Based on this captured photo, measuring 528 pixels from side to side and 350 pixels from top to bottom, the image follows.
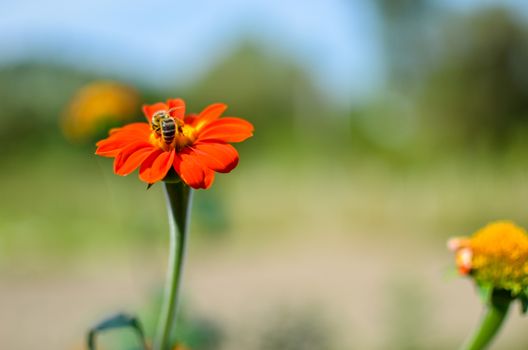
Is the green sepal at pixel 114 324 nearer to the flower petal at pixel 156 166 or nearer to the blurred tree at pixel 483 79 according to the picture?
the flower petal at pixel 156 166

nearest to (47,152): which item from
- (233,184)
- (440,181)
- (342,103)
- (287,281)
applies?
(233,184)

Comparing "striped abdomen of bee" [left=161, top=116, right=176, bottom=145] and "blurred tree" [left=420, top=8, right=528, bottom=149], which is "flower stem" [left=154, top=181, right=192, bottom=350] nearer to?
"striped abdomen of bee" [left=161, top=116, right=176, bottom=145]

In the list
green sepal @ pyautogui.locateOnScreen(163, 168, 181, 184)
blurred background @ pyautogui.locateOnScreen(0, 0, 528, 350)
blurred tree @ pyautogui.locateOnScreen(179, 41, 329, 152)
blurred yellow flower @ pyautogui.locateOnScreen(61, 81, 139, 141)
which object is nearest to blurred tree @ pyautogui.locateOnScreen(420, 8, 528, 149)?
blurred background @ pyautogui.locateOnScreen(0, 0, 528, 350)

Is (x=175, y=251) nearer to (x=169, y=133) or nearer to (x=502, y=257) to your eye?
(x=169, y=133)

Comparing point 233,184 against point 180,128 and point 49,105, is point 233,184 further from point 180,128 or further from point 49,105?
point 180,128

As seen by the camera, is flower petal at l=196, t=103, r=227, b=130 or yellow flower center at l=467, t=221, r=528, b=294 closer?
flower petal at l=196, t=103, r=227, b=130

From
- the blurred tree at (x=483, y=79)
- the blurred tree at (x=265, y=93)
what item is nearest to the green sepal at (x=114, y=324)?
the blurred tree at (x=483, y=79)
